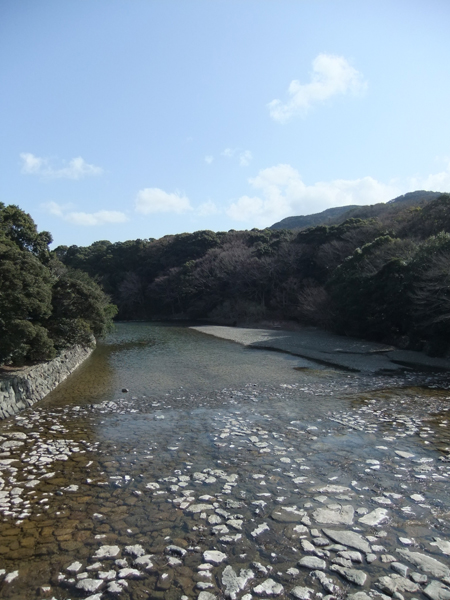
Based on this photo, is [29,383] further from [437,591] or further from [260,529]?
[437,591]

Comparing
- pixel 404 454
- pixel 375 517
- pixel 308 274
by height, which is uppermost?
pixel 308 274

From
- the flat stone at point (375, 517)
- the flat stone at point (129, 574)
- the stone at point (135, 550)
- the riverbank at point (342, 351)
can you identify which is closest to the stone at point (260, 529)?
the flat stone at point (375, 517)

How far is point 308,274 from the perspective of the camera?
46.6 m

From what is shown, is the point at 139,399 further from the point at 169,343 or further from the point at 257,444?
the point at 169,343

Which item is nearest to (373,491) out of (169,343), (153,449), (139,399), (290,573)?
(290,573)

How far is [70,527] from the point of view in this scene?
545 cm

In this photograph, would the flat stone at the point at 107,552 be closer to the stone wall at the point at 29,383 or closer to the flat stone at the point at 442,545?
the flat stone at the point at 442,545

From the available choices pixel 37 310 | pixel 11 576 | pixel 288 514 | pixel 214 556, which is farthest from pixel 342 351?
pixel 11 576

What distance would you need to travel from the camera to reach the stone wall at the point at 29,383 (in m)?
11.1

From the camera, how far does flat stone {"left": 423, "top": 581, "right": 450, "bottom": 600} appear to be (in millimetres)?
4102

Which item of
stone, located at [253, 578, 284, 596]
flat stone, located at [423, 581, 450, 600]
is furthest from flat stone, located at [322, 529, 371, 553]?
stone, located at [253, 578, 284, 596]

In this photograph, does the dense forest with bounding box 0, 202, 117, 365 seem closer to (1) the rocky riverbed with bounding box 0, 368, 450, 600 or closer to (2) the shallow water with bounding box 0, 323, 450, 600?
(2) the shallow water with bounding box 0, 323, 450, 600

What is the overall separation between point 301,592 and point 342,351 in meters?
21.7

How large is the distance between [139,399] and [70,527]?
7676mm
